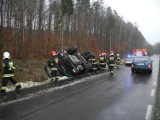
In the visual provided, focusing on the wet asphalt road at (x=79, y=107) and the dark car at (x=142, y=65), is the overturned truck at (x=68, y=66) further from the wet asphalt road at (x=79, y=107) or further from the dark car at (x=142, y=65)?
the dark car at (x=142, y=65)

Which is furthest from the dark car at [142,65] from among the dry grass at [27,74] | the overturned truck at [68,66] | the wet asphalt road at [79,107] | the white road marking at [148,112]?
the white road marking at [148,112]

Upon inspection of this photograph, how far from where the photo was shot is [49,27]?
155 feet

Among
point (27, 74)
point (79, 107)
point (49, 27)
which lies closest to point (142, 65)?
point (27, 74)

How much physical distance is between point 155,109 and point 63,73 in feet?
32.2

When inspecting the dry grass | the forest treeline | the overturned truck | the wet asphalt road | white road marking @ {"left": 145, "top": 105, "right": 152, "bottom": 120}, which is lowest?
white road marking @ {"left": 145, "top": 105, "right": 152, "bottom": 120}

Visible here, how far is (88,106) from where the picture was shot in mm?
8445

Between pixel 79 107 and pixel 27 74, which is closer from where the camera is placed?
pixel 79 107

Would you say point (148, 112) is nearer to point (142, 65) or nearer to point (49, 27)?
point (142, 65)

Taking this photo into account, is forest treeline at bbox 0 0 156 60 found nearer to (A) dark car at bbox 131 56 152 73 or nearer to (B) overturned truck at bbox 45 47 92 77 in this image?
(B) overturned truck at bbox 45 47 92 77

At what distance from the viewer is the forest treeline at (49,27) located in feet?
78.4

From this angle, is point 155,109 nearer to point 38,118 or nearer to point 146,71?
point 38,118

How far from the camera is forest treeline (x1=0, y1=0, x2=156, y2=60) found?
23.9 m

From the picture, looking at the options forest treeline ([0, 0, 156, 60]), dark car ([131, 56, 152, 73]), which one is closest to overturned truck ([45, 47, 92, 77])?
forest treeline ([0, 0, 156, 60])

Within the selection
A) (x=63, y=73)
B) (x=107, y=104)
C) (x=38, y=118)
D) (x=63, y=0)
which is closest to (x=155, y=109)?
(x=107, y=104)
